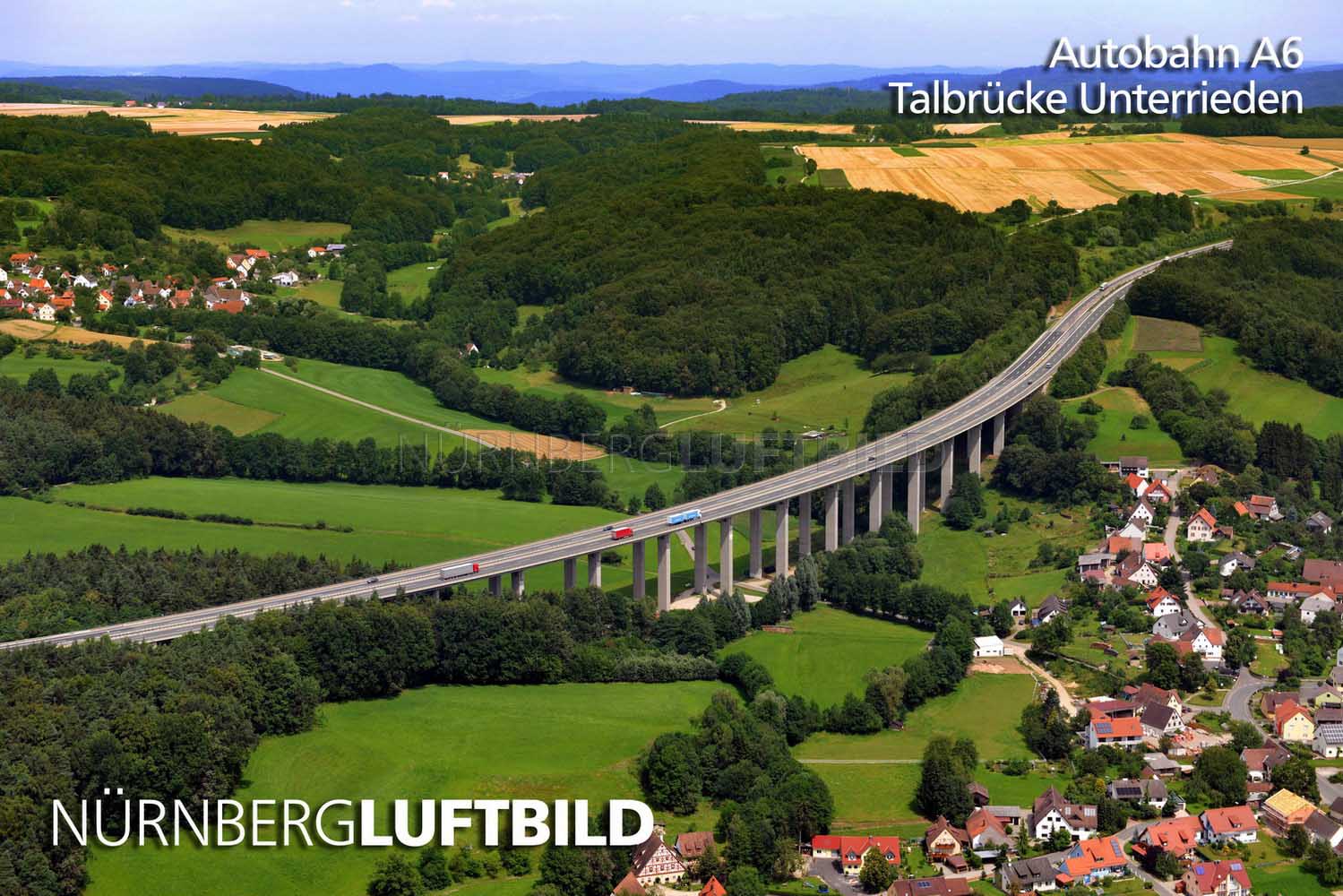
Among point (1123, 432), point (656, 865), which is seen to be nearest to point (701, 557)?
point (1123, 432)

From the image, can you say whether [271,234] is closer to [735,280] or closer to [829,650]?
[735,280]

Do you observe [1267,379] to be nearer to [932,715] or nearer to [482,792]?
[932,715]

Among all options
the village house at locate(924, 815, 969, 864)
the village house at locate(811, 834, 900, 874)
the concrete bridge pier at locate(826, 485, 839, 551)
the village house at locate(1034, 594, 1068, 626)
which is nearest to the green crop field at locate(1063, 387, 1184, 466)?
the concrete bridge pier at locate(826, 485, 839, 551)

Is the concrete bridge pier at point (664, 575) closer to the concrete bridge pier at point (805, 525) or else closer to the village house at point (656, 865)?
the concrete bridge pier at point (805, 525)

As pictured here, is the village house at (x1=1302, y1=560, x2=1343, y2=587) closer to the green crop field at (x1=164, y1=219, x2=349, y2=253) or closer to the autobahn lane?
the autobahn lane

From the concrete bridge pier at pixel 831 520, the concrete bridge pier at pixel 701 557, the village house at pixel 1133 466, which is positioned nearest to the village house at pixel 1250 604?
the village house at pixel 1133 466

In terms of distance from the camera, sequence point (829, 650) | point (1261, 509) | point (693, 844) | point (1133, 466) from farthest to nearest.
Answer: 1. point (1133, 466)
2. point (1261, 509)
3. point (829, 650)
4. point (693, 844)
